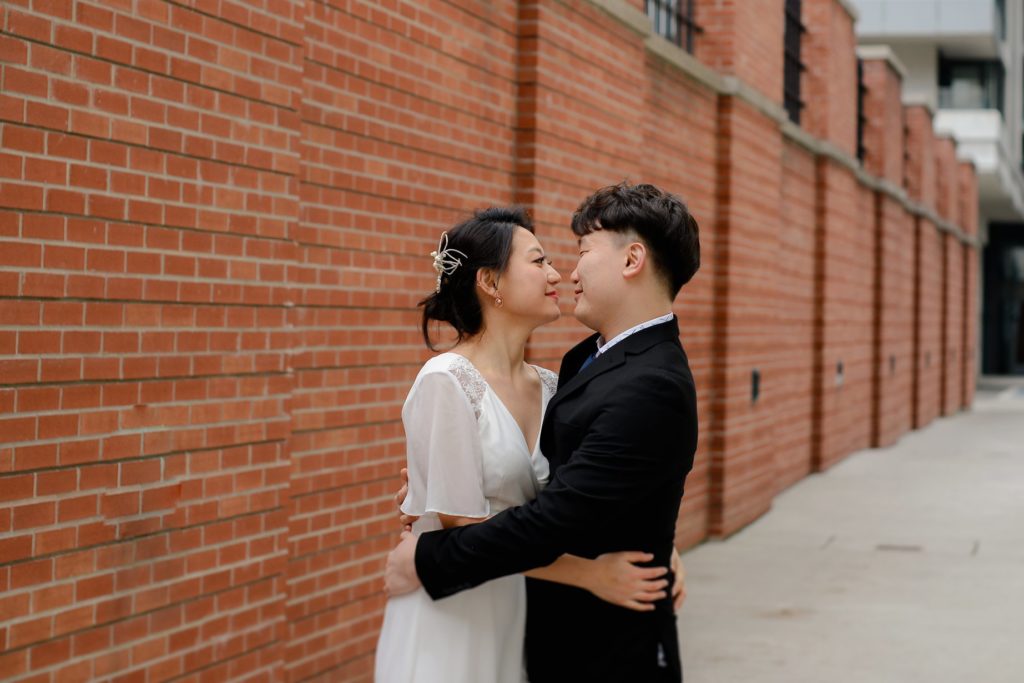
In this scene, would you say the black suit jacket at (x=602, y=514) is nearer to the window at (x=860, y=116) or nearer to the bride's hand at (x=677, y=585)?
the bride's hand at (x=677, y=585)

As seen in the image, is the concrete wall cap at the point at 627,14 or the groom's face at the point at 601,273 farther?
the concrete wall cap at the point at 627,14

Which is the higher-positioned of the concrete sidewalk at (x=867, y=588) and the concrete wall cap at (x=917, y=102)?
the concrete wall cap at (x=917, y=102)

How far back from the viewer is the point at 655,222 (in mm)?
2818

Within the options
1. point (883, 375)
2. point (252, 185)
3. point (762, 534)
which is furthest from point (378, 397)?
point (883, 375)

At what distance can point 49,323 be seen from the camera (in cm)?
363

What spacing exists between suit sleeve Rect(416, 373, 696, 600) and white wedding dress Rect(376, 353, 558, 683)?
18 centimetres

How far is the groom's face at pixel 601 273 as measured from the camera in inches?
112

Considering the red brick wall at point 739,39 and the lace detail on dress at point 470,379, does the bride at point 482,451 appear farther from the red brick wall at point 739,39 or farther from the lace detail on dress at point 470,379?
the red brick wall at point 739,39

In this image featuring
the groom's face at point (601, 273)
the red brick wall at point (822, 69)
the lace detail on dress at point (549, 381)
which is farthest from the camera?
the red brick wall at point (822, 69)

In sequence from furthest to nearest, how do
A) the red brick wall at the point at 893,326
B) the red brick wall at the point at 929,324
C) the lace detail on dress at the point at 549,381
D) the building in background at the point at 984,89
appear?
the building in background at the point at 984,89
the red brick wall at the point at 929,324
the red brick wall at the point at 893,326
the lace detail on dress at the point at 549,381

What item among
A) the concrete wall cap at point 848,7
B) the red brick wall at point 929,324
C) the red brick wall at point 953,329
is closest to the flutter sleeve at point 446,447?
the concrete wall cap at point 848,7

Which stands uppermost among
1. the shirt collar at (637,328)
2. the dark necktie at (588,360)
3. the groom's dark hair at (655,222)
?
the groom's dark hair at (655,222)

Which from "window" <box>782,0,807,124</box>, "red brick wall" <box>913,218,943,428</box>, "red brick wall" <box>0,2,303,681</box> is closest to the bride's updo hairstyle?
"red brick wall" <box>0,2,303,681</box>

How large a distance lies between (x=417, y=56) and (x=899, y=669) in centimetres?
412
